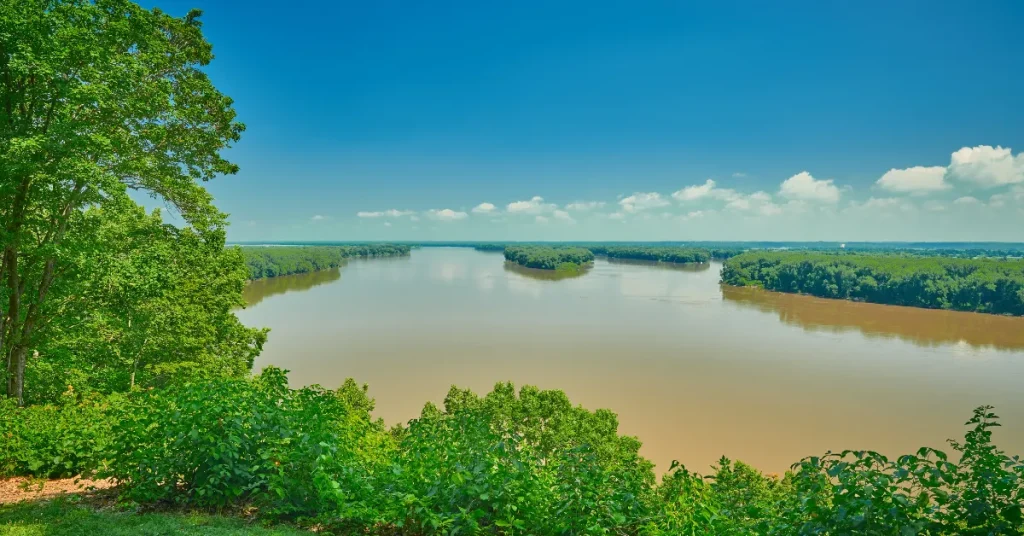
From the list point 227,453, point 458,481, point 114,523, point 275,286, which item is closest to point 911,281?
point 458,481

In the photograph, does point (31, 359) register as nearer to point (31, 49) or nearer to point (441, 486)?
point (31, 49)

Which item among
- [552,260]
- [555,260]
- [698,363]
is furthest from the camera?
[555,260]

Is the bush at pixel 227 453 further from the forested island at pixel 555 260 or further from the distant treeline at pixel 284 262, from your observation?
the forested island at pixel 555 260

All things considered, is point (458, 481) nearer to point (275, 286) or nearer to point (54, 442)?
point (54, 442)

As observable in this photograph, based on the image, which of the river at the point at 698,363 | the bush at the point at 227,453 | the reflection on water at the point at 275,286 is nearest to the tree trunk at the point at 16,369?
the bush at the point at 227,453

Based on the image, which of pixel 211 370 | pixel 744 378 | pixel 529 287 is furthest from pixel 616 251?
pixel 211 370

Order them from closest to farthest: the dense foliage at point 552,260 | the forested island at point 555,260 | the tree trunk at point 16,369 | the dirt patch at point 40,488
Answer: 1. the dirt patch at point 40,488
2. the tree trunk at point 16,369
3. the forested island at point 555,260
4. the dense foliage at point 552,260

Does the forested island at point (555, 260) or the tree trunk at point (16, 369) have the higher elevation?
the tree trunk at point (16, 369)
